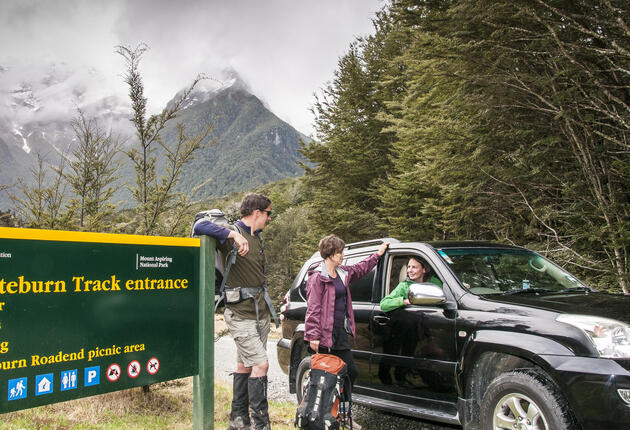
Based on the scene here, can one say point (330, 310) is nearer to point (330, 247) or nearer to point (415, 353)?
point (330, 247)

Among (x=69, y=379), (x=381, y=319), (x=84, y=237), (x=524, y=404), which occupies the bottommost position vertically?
(x=524, y=404)

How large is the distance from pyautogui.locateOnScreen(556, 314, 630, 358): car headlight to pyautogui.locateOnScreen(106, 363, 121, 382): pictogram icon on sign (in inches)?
129

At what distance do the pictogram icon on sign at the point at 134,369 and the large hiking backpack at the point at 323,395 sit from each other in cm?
142

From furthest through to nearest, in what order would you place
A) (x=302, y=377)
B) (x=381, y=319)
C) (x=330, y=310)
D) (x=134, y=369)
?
(x=302, y=377), (x=381, y=319), (x=330, y=310), (x=134, y=369)

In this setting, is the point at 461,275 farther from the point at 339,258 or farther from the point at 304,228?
the point at 304,228

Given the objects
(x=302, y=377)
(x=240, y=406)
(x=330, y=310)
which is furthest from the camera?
(x=302, y=377)

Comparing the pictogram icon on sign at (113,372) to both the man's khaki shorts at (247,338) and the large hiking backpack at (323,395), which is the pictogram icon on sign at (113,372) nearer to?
the man's khaki shorts at (247,338)

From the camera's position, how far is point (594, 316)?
324cm

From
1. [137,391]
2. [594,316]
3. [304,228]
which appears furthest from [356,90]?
[304,228]

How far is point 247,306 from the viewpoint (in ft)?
14.2

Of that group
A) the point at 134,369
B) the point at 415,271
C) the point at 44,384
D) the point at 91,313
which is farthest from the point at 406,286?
the point at 44,384

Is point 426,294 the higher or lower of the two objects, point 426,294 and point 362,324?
the higher

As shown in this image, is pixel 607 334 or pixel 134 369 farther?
pixel 134 369

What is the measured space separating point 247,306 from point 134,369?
43.5 inches
